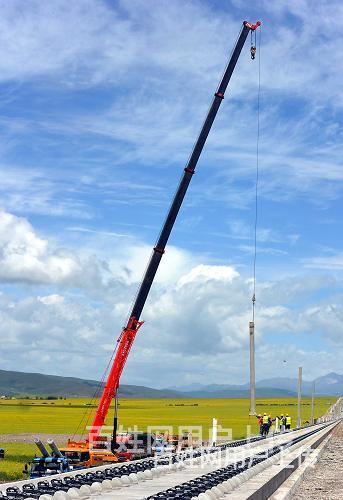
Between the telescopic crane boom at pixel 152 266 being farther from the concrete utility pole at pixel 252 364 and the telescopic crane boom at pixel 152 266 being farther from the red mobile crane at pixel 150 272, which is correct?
the concrete utility pole at pixel 252 364

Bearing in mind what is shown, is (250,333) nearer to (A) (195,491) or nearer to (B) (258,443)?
(B) (258,443)

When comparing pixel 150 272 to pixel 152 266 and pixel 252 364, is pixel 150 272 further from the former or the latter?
pixel 252 364

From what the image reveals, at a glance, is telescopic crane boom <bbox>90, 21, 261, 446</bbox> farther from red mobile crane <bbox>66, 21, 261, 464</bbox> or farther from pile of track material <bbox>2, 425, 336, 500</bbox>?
pile of track material <bbox>2, 425, 336, 500</bbox>

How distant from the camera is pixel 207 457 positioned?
33531 mm

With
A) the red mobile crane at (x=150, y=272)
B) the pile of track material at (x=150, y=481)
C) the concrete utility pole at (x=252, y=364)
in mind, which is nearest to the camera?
the pile of track material at (x=150, y=481)

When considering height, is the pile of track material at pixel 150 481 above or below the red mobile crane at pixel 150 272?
below

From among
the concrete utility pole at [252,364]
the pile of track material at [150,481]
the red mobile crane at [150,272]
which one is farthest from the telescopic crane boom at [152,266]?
the concrete utility pole at [252,364]

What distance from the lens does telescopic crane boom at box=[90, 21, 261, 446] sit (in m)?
34.1

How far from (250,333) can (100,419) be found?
686 inches

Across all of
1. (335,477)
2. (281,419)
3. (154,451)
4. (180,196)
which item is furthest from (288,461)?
(281,419)

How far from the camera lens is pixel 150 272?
3584 centimetres

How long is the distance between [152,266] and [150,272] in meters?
0.28

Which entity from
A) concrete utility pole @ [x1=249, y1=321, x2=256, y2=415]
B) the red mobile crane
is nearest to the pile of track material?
the red mobile crane

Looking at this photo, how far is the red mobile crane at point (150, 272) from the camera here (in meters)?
34.0
